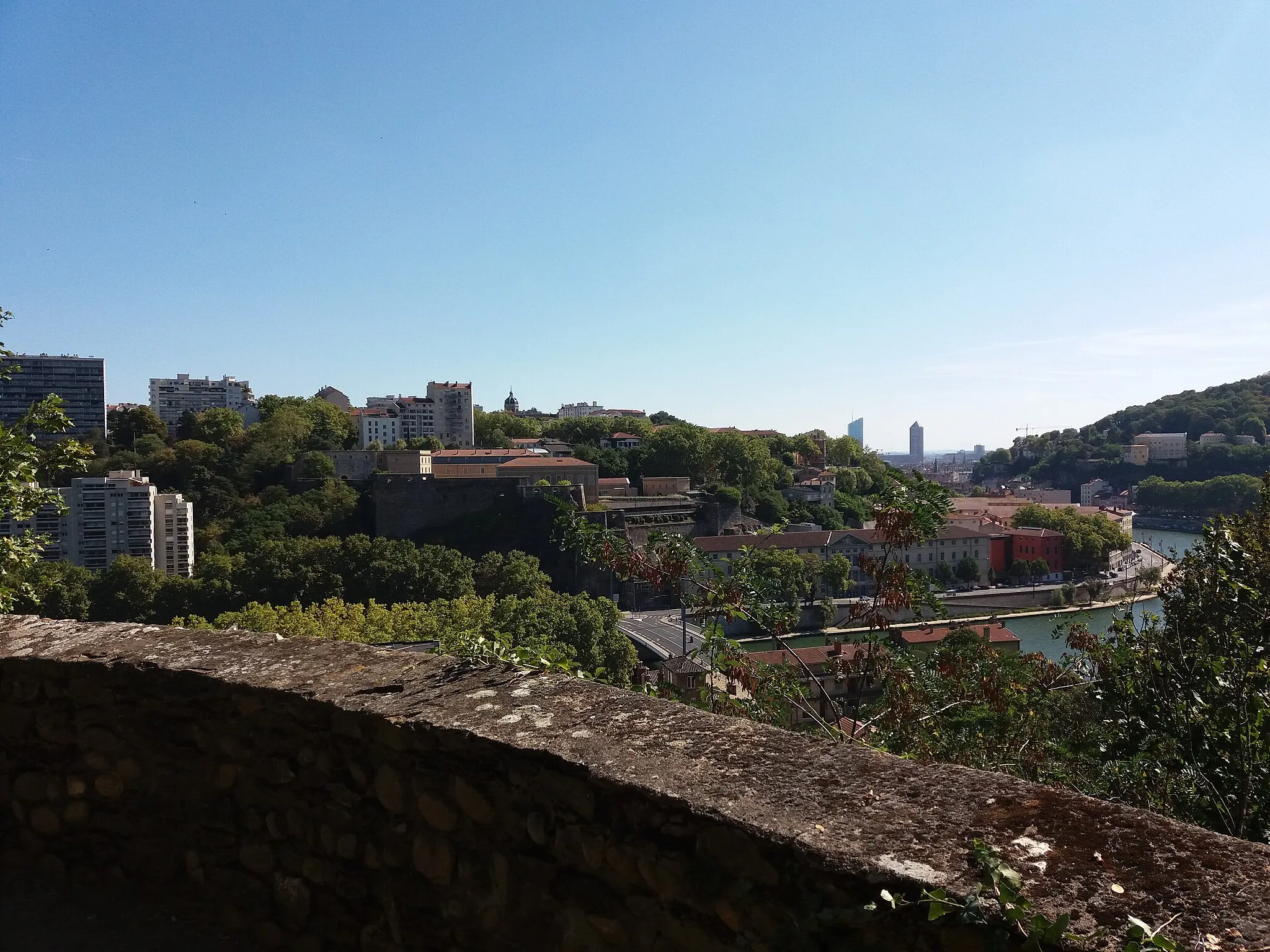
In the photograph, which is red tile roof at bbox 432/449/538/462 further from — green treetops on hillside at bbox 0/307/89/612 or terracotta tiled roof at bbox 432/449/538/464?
green treetops on hillside at bbox 0/307/89/612

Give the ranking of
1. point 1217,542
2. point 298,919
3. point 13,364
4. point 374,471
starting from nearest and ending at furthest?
point 298,919
point 1217,542
point 13,364
point 374,471

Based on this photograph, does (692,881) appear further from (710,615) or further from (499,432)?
(499,432)

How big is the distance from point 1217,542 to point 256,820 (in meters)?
3.50

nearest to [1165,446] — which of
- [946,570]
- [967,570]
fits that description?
[967,570]

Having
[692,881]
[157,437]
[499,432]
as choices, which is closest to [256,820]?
[692,881]

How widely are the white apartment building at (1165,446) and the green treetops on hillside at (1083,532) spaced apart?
123ft

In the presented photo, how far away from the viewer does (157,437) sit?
2101 inches

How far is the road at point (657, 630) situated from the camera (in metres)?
32.2

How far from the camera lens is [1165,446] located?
87.2 m

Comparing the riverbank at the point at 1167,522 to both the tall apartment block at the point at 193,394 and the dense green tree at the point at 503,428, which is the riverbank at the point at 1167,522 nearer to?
the dense green tree at the point at 503,428

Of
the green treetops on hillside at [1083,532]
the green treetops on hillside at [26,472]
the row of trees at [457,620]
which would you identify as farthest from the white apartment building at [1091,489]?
the green treetops on hillside at [26,472]

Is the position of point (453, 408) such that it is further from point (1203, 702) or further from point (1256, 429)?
point (1203, 702)

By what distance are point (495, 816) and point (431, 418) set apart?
8374 cm

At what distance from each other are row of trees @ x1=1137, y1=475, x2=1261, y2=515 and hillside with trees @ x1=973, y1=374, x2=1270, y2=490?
11.9ft
